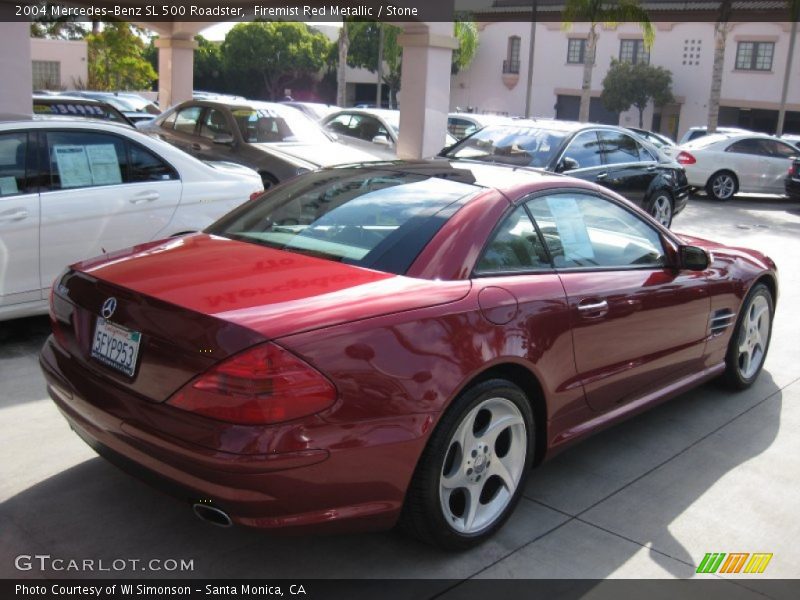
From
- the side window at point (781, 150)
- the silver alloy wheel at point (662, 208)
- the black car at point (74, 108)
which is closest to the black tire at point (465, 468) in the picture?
the black car at point (74, 108)

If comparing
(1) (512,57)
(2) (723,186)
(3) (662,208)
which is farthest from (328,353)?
(1) (512,57)

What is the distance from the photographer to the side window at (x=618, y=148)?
10.5 metres

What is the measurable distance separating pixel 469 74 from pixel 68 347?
49.3 meters

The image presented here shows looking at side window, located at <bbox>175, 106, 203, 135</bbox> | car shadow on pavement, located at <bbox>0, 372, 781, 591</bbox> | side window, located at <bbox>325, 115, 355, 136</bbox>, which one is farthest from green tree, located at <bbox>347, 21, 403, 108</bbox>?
car shadow on pavement, located at <bbox>0, 372, 781, 591</bbox>

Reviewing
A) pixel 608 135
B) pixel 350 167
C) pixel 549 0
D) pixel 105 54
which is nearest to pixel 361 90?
pixel 549 0

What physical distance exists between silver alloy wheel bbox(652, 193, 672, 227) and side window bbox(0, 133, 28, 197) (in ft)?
26.5

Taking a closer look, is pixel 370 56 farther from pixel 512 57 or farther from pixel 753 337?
pixel 753 337

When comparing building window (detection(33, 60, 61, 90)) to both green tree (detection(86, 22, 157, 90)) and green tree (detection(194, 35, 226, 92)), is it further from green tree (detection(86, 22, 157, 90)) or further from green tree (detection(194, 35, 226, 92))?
green tree (detection(194, 35, 226, 92))

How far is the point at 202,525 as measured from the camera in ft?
11.6

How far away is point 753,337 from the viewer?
5.61 meters

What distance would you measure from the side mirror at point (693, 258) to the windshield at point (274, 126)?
796 centimetres

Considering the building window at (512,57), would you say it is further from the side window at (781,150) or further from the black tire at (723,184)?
the black tire at (723,184)

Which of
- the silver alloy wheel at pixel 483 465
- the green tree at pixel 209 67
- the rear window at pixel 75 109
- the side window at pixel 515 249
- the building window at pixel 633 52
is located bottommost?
the silver alloy wheel at pixel 483 465

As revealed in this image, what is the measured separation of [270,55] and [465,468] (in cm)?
5768
